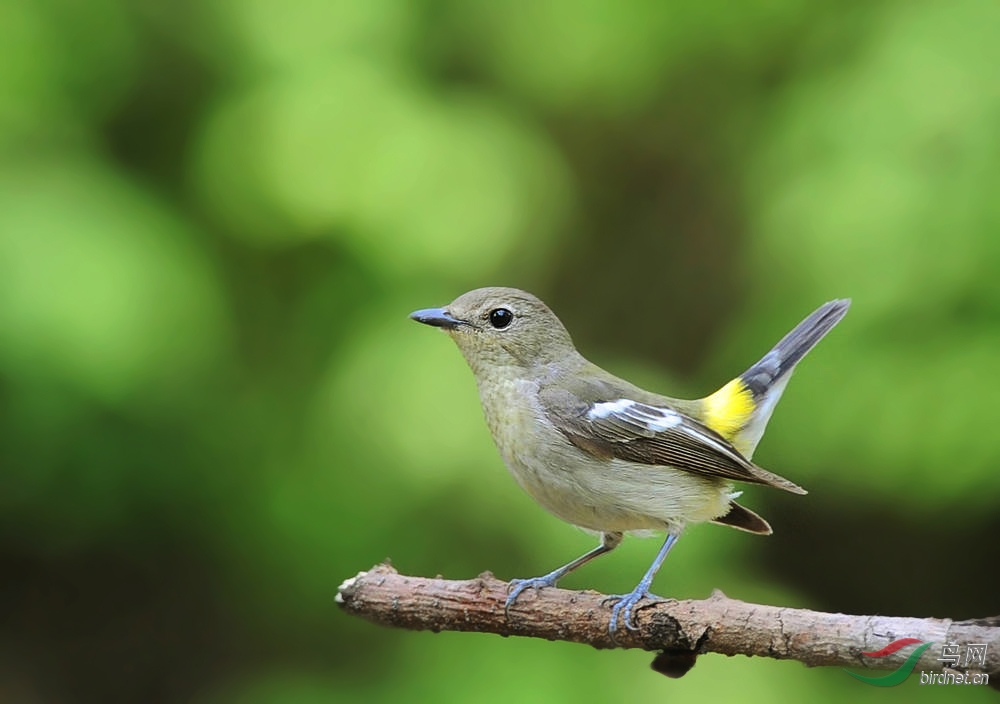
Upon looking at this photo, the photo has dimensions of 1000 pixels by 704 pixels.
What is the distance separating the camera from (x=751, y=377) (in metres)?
1.80

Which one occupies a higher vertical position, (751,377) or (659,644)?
(751,377)

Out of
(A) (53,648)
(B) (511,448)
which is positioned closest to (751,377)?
(B) (511,448)

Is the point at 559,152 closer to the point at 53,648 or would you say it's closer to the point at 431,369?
the point at 431,369

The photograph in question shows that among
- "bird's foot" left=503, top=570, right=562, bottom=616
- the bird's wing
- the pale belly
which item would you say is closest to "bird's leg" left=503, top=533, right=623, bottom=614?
"bird's foot" left=503, top=570, right=562, bottom=616

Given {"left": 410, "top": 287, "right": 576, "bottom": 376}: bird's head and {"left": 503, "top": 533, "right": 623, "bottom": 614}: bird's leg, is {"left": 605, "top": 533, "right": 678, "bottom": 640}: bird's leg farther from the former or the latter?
{"left": 410, "top": 287, "right": 576, "bottom": 376}: bird's head

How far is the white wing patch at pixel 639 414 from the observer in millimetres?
1905

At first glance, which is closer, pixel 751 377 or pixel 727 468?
pixel 727 468

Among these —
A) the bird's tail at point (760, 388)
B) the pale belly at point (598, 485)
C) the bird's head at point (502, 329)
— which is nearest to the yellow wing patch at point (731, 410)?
the bird's tail at point (760, 388)

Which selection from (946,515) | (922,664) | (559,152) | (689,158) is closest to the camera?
(922,664)

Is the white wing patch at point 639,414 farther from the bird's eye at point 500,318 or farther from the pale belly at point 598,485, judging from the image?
the bird's eye at point 500,318

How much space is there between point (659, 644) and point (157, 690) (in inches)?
98.4

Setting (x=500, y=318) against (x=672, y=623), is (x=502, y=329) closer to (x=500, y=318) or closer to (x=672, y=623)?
(x=500, y=318)

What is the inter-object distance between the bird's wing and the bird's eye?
6.3 inches

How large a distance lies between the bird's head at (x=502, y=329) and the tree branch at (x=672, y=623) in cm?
40
